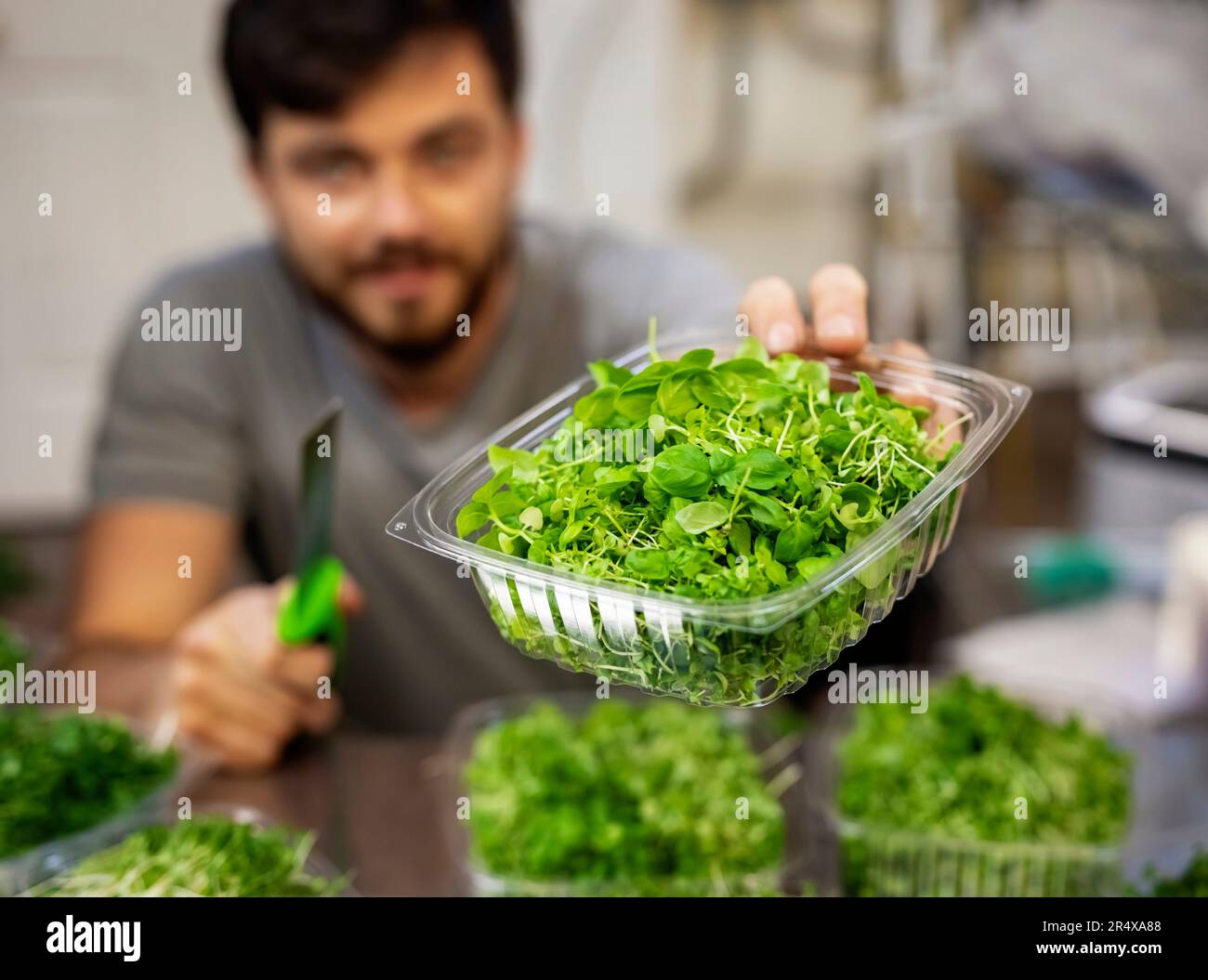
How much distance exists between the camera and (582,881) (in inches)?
38.3

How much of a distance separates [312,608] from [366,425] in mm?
678

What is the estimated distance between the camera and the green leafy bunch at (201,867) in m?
0.85

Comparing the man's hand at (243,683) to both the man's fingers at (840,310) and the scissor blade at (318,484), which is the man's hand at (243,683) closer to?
the scissor blade at (318,484)

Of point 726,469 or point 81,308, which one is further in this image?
point 81,308

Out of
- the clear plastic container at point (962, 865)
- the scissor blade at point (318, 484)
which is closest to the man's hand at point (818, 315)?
the scissor blade at point (318, 484)

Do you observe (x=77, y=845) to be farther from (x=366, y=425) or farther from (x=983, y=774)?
(x=366, y=425)

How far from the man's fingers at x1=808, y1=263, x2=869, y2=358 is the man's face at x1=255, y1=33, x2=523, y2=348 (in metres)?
0.95

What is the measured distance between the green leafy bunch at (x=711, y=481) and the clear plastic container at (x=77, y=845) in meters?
0.52

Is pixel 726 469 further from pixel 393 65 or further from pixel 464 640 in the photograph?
pixel 464 640

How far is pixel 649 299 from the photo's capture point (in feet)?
6.16

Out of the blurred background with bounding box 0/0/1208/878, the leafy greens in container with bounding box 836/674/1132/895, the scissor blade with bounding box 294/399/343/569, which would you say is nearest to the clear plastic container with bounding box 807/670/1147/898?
the leafy greens in container with bounding box 836/674/1132/895

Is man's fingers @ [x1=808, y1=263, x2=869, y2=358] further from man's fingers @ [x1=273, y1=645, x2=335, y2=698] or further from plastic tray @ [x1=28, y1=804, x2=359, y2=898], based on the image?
man's fingers @ [x1=273, y1=645, x2=335, y2=698]
